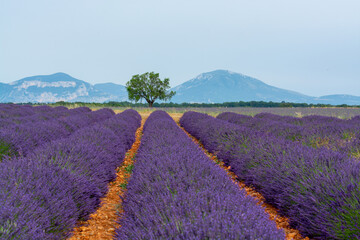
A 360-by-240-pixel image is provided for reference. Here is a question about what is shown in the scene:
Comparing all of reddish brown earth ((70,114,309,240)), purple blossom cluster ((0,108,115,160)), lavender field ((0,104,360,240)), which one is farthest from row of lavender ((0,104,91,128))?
reddish brown earth ((70,114,309,240))

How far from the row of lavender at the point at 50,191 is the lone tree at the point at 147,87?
36.5m

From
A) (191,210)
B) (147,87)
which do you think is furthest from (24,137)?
(147,87)

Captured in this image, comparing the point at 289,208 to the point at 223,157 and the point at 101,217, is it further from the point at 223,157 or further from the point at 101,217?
the point at 223,157

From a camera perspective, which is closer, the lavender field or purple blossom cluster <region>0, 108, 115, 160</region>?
the lavender field

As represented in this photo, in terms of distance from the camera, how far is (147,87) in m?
40.3

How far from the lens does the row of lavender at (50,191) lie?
78.0 inches

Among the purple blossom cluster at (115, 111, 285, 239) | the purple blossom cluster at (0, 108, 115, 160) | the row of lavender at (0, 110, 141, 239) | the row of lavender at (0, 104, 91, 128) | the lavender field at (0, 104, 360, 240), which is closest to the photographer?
the purple blossom cluster at (115, 111, 285, 239)

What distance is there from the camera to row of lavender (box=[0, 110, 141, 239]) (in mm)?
1982

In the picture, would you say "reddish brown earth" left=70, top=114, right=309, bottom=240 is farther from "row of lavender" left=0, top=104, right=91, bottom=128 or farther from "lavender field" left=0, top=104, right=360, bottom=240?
"row of lavender" left=0, top=104, right=91, bottom=128

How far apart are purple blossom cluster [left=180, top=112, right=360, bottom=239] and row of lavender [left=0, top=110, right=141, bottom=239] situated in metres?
2.52

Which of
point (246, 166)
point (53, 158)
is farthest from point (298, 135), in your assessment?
point (53, 158)

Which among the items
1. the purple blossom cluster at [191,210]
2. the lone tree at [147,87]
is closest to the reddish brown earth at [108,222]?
the purple blossom cluster at [191,210]

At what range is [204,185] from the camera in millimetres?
2396

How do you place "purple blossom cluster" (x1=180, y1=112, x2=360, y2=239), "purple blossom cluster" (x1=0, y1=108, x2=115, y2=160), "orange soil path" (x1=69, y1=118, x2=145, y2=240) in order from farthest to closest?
"purple blossom cluster" (x1=0, y1=108, x2=115, y2=160) → "orange soil path" (x1=69, y1=118, x2=145, y2=240) → "purple blossom cluster" (x1=180, y1=112, x2=360, y2=239)
